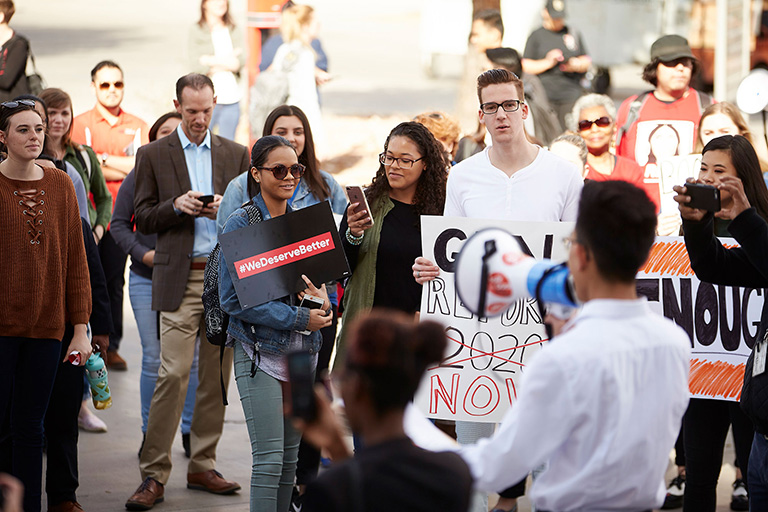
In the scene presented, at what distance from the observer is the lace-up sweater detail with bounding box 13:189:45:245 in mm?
4680

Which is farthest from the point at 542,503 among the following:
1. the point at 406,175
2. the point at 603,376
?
the point at 406,175

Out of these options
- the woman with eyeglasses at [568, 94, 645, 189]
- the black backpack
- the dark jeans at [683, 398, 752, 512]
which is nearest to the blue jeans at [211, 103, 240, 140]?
the woman with eyeglasses at [568, 94, 645, 189]

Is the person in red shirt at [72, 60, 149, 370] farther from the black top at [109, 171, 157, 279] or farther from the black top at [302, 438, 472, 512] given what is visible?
the black top at [302, 438, 472, 512]

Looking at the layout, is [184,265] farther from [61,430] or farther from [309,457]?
[309,457]

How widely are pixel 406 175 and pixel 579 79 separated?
6.86 meters

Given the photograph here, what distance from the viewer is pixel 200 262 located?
594 cm

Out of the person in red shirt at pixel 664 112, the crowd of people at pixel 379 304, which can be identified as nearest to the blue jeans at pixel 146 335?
the crowd of people at pixel 379 304

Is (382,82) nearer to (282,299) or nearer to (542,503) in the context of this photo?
(282,299)

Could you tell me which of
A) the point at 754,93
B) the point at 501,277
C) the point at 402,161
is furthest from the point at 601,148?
the point at 501,277

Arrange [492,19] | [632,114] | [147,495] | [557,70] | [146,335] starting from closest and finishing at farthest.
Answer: [147,495]
[146,335]
[632,114]
[492,19]
[557,70]

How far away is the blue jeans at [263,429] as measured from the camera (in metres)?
4.41

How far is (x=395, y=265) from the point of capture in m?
5.10

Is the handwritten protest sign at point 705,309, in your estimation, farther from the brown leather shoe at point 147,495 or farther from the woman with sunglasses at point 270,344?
the brown leather shoe at point 147,495

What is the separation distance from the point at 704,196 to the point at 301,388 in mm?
1940
